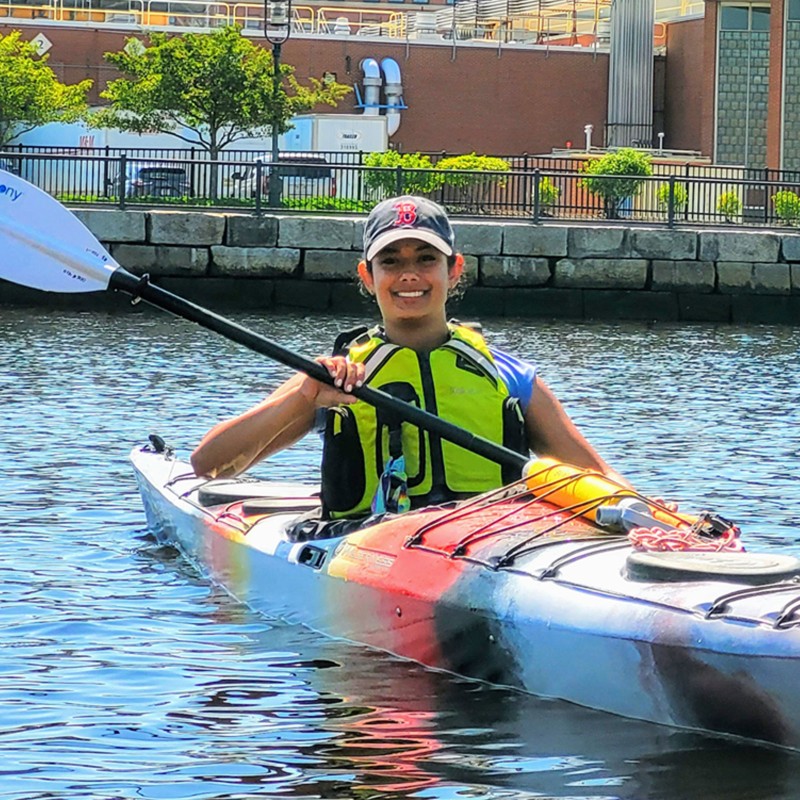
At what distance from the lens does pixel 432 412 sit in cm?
632

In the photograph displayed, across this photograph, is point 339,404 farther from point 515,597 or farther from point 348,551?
point 515,597

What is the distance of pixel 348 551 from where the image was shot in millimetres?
6344

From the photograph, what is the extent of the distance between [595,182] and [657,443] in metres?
12.9

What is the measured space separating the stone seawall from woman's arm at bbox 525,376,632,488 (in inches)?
648

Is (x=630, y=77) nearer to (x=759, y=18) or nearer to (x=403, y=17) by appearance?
(x=759, y=18)

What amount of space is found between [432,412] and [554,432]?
0.43m

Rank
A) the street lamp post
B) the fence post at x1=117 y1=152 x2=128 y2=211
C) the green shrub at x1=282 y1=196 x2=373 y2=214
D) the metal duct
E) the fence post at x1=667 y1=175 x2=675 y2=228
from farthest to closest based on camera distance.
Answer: the metal duct
the green shrub at x1=282 y1=196 x2=373 y2=214
the street lamp post
the fence post at x1=667 y1=175 x2=675 y2=228
the fence post at x1=117 y1=152 x2=128 y2=211

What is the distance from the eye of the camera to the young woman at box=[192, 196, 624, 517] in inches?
239

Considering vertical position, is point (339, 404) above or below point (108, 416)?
above

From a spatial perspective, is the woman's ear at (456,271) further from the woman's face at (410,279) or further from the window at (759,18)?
the window at (759,18)

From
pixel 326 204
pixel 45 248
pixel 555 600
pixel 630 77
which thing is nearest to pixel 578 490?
pixel 555 600

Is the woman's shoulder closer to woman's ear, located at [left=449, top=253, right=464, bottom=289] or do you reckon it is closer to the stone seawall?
woman's ear, located at [left=449, top=253, right=464, bottom=289]

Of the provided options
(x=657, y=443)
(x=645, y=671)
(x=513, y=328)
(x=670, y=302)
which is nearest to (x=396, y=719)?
(x=645, y=671)

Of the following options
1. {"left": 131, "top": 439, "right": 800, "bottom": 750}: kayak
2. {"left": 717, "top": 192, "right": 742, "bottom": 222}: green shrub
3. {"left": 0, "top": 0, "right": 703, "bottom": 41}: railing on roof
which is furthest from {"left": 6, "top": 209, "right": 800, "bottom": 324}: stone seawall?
{"left": 0, "top": 0, "right": 703, "bottom": 41}: railing on roof
